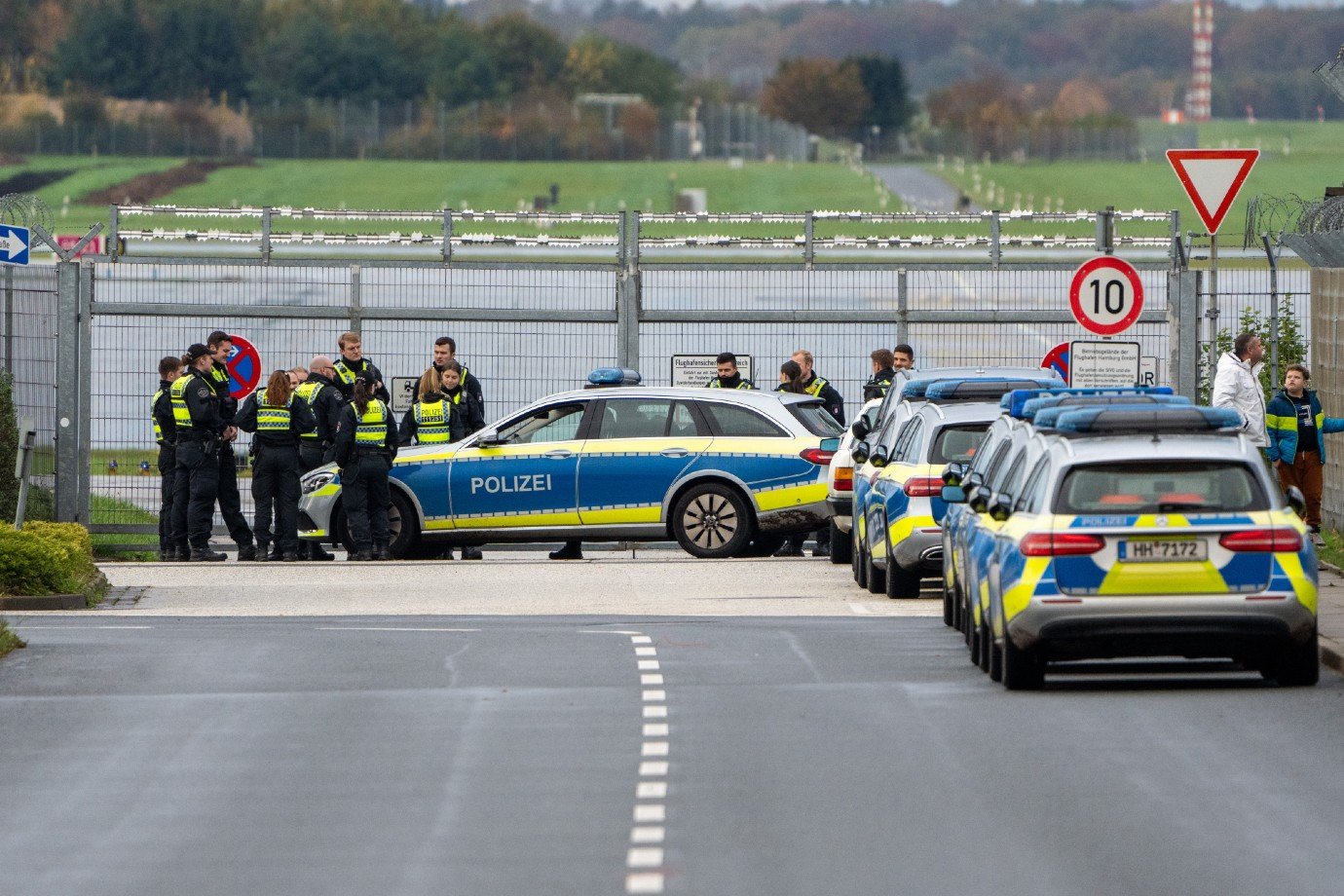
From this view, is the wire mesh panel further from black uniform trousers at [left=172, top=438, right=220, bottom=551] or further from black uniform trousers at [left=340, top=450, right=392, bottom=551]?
black uniform trousers at [left=340, top=450, right=392, bottom=551]

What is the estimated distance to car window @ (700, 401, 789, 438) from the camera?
73.0 feet

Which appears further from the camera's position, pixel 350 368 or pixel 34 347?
pixel 34 347

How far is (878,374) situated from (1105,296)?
400 centimetres

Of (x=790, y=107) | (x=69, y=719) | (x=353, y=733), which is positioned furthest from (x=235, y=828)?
(x=790, y=107)

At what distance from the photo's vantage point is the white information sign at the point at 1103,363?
2097 cm

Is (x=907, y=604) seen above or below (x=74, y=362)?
below

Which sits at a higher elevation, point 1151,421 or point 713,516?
point 1151,421

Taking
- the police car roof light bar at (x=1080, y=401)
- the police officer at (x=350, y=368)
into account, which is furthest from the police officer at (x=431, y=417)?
the police car roof light bar at (x=1080, y=401)

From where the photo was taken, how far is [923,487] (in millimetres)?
17797

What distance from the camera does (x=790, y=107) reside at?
Result: 624 ft

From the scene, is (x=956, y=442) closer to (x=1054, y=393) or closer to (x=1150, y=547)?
(x=1054, y=393)

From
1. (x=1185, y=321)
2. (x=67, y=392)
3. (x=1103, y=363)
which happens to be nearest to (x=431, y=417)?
(x=67, y=392)

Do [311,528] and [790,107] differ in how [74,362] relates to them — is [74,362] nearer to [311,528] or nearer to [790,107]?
[311,528]

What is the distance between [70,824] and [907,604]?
9624 millimetres
